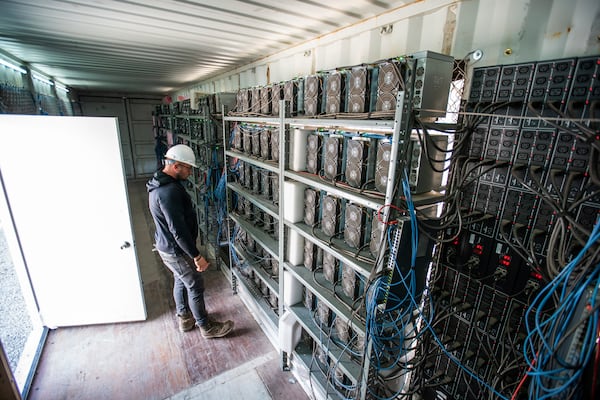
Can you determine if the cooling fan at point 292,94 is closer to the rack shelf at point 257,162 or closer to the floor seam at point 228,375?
the rack shelf at point 257,162

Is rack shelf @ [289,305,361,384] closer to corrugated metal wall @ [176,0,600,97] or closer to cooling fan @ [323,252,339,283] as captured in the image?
Answer: cooling fan @ [323,252,339,283]

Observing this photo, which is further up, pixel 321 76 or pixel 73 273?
pixel 321 76

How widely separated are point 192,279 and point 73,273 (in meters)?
1.22

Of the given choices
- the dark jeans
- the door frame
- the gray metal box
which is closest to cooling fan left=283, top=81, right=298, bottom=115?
the gray metal box

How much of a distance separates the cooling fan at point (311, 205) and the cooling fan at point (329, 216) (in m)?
0.11

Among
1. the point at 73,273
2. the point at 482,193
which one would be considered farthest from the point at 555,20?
the point at 73,273

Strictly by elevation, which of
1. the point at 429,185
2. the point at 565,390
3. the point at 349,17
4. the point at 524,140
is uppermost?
the point at 349,17

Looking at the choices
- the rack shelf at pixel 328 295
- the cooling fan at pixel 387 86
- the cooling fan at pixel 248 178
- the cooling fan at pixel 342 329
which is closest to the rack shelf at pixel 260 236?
the rack shelf at pixel 328 295

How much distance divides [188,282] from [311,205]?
5.05 feet

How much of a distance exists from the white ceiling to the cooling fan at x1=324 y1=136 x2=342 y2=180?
95 centimetres

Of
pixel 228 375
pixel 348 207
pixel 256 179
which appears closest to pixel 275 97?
pixel 256 179

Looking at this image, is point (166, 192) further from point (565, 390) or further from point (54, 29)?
point (565, 390)

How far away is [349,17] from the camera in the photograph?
210 centimetres

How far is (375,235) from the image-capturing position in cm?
159
